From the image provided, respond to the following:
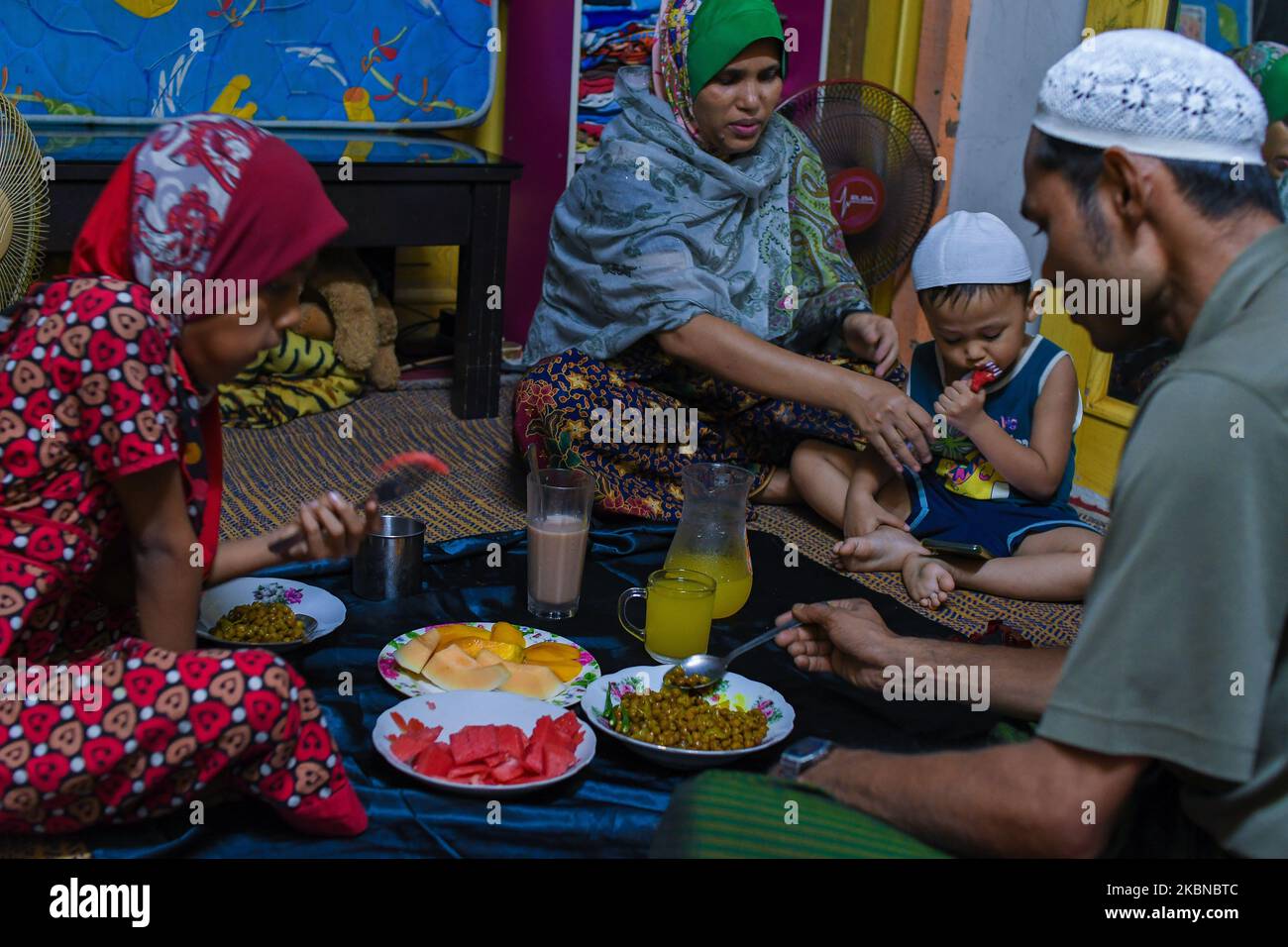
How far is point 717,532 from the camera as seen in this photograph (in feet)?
7.42

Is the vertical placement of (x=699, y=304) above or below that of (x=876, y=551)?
above

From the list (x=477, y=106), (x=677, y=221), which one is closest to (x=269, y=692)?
(x=677, y=221)

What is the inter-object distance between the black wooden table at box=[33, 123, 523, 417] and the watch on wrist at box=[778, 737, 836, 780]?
2495 mm

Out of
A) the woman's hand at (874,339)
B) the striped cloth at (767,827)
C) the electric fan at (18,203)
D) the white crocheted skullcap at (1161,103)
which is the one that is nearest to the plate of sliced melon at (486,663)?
the striped cloth at (767,827)

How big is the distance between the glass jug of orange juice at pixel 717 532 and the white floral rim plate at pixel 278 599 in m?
0.59

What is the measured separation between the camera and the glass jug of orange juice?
224 centimetres

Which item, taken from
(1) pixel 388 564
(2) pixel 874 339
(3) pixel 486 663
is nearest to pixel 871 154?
(2) pixel 874 339

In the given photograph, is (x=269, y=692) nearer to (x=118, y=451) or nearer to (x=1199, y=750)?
(x=118, y=451)

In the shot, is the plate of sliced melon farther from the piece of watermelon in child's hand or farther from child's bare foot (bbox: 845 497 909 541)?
the piece of watermelon in child's hand

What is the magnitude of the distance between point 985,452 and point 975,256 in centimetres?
40

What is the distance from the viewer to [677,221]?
2850 millimetres

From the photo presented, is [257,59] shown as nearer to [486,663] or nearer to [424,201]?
[424,201]

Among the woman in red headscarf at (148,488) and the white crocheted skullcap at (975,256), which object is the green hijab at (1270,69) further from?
the woman in red headscarf at (148,488)
